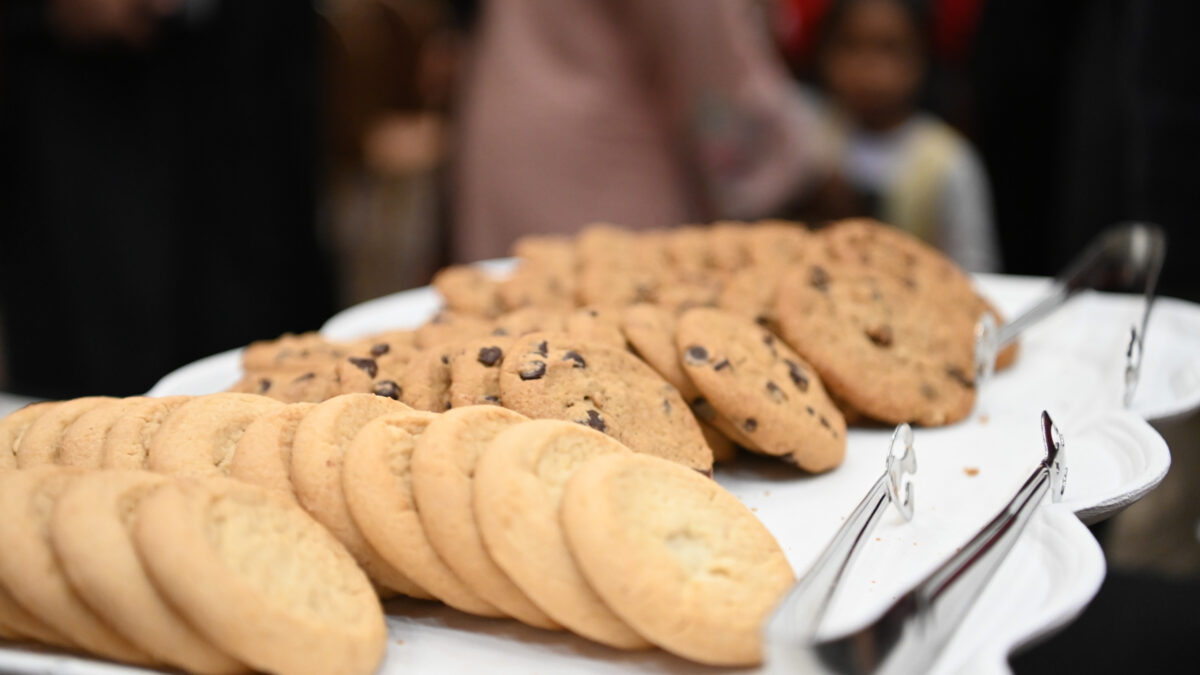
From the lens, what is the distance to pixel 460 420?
105 cm

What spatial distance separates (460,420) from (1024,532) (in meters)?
0.65

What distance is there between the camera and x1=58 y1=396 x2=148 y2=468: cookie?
1.13m

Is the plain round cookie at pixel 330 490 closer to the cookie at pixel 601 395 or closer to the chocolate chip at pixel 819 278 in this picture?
the cookie at pixel 601 395

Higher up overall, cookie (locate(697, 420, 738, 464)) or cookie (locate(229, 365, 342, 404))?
cookie (locate(229, 365, 342, 404))

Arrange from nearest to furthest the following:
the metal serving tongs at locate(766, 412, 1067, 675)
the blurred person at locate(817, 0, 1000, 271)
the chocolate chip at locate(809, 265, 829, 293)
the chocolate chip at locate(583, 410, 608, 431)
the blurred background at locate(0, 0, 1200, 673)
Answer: the metal serving tongs at locate(766, 412, 1067, 675)
the chocolate chip at locate(583, 410, 608, 431)
the chocolate chip at locate(809, 265, 829, 293)
the blurred background at locate(0, 0, 1200, 673)
the blurred person at locate(817, 0, 1000, 271)

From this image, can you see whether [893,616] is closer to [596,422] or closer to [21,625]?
[596,422]

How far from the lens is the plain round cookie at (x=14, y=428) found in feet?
3.80

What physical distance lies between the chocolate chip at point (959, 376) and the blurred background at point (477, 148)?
3.74 ft

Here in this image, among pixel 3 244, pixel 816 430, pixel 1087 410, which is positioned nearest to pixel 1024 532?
pixel 816 430

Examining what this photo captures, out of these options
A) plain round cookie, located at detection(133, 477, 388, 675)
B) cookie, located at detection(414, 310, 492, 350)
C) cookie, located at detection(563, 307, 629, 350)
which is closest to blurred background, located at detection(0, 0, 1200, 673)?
cookie, located at detection(414, 310, 492, 350)

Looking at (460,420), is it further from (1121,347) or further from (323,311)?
(323,311)

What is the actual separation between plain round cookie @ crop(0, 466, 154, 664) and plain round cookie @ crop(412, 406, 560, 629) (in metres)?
0.30

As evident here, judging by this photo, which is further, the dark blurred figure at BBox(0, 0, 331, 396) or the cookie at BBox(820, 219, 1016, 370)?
the dark blurred figure at BBox(0, 0, 331, 396)

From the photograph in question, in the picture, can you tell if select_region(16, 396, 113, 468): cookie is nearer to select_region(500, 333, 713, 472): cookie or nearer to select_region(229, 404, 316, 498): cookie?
select_region(229, 404, 316, 498): cookie
